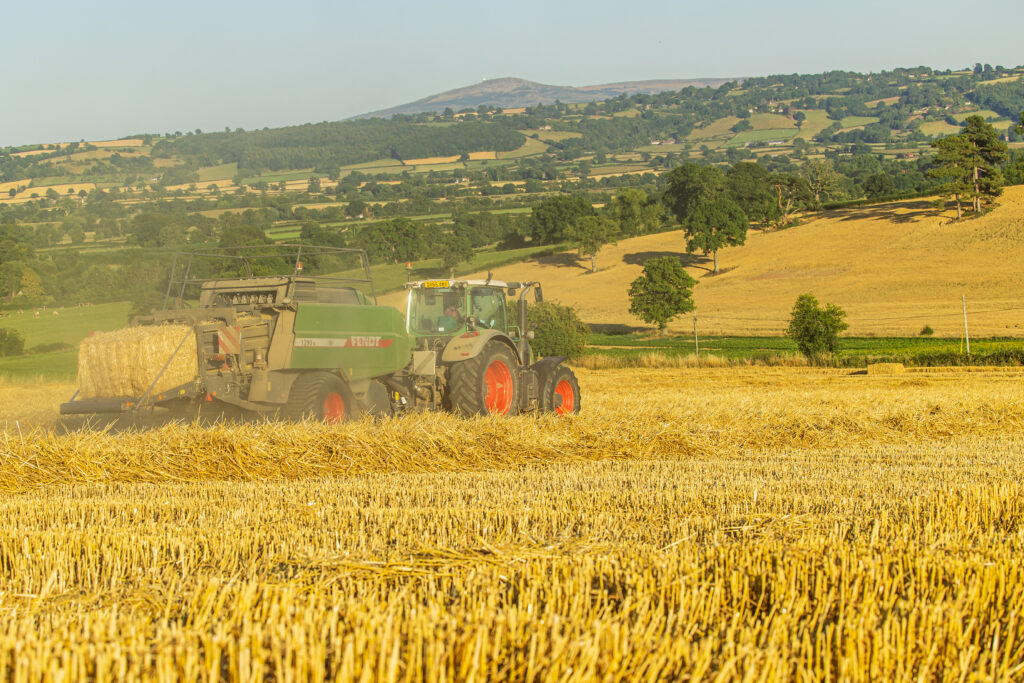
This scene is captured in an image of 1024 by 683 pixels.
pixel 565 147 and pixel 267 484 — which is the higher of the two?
pixel 565 147

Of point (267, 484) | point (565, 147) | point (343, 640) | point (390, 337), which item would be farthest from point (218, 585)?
point (565, 147)

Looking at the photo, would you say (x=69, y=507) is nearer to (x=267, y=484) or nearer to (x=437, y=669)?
(x=267, y=484)

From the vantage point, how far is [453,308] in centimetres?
1322

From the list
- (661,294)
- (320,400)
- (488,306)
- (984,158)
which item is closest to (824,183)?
(984,158)

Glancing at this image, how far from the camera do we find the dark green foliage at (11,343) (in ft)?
123

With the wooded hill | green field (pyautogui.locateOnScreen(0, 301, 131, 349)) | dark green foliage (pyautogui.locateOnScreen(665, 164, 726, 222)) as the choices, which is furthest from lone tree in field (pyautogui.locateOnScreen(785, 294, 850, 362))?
dark green foliage (pyautogui.locateOnScreen(665, 164, 726, 222))

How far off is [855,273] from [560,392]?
5296cm

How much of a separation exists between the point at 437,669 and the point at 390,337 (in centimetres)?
988

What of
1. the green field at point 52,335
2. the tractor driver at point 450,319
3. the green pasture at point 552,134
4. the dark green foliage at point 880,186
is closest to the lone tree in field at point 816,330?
the tractor driver at point 450,319

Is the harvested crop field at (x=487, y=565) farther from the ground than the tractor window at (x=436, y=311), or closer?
closer

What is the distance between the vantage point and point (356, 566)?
4039 mm

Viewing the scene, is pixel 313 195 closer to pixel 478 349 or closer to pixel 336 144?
pixel 336 144

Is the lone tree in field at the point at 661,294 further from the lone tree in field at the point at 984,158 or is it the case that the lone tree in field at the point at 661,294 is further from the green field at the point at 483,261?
the lone tree in field at the point at 984,158

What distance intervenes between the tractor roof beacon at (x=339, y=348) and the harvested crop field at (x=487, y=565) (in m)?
1.33
